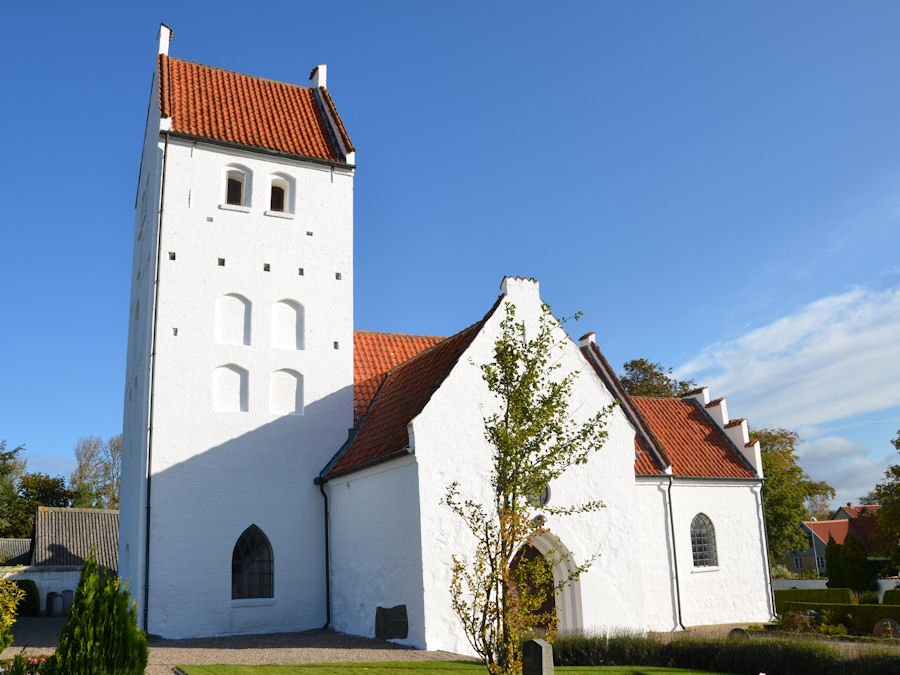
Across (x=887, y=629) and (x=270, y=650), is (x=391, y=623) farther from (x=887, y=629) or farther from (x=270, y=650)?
(x=887, y=629)

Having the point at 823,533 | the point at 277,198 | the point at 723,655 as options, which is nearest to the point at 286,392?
the point at 277,198

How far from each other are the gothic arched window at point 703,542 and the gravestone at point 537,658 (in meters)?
13.8

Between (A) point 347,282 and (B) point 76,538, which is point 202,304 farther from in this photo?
(B) point 76,538

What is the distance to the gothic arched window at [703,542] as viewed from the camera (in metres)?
21.4

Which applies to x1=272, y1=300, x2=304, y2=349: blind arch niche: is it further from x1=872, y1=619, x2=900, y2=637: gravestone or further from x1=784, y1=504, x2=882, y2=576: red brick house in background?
x1=784, y1=504, x2=882, y2=576: red brick house in background

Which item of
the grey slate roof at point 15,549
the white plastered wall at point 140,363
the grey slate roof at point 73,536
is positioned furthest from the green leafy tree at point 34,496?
the white plastered wall at point 140,363

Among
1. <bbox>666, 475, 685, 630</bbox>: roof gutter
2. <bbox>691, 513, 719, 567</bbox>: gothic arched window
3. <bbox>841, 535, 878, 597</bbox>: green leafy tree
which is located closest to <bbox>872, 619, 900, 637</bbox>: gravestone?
<bbox>691, 513, 719, 567</bbox>: gothic arched window

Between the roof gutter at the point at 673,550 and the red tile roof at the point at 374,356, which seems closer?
the roof gutter at the point at 673,550

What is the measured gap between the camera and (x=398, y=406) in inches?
711

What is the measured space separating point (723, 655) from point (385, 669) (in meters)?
6.21

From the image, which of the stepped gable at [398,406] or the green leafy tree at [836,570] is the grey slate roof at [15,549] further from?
the green leafy tree at [836,570]

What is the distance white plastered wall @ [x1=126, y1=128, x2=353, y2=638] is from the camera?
17844 millimetres

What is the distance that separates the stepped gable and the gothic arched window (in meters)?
9.46

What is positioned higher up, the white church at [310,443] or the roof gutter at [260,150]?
the roof gutter at [260,150]
